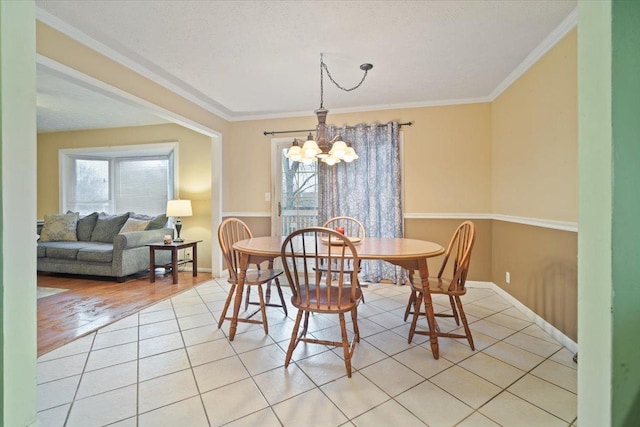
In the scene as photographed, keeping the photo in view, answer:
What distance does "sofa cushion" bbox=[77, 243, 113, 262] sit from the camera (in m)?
3.91

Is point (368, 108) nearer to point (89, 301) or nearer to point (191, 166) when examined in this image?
point (191, 166)

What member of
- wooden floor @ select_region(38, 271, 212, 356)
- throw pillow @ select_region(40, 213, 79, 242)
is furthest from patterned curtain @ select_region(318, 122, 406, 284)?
throw pillow @ select_region(40, 213, 79, 242)

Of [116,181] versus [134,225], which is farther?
[116,181]

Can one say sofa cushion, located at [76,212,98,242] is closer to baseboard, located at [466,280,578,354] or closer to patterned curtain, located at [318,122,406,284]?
patterned curtain, located at [318,122,406,284]

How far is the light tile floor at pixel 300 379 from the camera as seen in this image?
147cm

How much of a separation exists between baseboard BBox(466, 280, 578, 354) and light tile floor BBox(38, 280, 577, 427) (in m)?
0.07

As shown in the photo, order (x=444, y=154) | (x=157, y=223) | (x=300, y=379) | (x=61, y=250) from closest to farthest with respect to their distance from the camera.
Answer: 1. (x=300, y=379)
2. (x=444, y=154)
3. (x=61, y=250)
4. (x=157, y=223)

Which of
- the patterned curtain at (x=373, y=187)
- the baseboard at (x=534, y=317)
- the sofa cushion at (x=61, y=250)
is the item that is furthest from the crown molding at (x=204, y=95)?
the sofa cushion at (x=61, y=250)

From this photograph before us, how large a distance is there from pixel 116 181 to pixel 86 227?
1.09 m

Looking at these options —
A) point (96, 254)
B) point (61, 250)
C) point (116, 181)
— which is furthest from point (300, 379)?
point (116, 181)

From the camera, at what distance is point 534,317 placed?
2.62 metres

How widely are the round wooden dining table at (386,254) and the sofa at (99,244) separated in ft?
7.86

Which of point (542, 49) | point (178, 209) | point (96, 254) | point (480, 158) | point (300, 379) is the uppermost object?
point (542, 49)

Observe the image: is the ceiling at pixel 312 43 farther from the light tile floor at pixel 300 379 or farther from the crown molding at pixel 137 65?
the light tile floor at pixel 300 379
